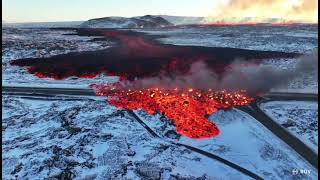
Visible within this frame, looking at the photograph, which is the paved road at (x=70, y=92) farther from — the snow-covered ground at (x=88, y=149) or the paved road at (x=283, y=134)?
the snow-covered ground at (x=88, y=149)

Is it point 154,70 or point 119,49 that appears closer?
point 154,70

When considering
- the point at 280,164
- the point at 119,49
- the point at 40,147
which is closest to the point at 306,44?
the point at 119,49

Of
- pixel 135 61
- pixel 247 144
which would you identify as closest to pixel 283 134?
pixel 247 144

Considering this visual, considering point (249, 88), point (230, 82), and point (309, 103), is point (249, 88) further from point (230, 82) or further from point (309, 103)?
point (309, 103)

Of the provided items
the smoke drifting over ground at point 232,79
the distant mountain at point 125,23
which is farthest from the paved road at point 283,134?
the distant mountain at point 125,23

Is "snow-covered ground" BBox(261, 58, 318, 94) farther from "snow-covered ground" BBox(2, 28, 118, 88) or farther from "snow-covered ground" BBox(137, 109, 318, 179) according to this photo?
"snow-covered ground" BBox(2, 28, 118, 88)

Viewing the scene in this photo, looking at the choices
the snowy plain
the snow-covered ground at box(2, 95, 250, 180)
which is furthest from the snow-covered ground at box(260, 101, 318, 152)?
the snow-covered ground at box(2, 95, 250, 180)
